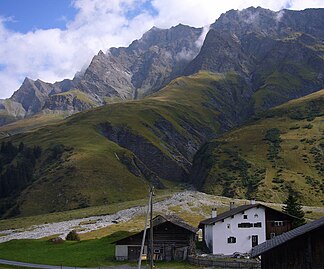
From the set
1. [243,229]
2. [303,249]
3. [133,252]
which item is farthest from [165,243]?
[303,249]

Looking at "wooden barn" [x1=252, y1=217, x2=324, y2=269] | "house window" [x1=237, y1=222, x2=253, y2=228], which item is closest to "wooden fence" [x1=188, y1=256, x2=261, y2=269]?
"house window" [x1=237, y1=222, x2=253, y2=228]

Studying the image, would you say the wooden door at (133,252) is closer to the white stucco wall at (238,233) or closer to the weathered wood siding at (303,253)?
the white stucco wall at (238,233)

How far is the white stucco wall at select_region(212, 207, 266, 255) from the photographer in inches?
3007

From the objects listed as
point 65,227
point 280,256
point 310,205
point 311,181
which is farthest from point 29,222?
point 280,256

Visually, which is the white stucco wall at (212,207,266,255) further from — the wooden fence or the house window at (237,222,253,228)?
the wooden fence

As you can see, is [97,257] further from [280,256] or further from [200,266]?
[280,256]

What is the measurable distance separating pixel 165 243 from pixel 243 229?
12973 mm

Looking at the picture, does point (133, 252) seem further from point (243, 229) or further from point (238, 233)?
point (243, 229)

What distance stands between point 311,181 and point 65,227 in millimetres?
101118

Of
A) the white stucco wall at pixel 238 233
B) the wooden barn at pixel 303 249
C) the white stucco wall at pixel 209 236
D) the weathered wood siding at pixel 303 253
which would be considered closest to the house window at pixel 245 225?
the white stucco wall at pixel 238 233

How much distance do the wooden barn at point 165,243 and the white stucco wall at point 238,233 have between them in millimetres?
4239

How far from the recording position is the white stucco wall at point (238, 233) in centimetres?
7638

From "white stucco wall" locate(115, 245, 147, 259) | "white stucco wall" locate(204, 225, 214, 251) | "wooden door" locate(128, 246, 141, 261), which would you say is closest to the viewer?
"white stucco wall" locate(115, 245, 147, 259)

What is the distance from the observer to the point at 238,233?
77000 millimetres
